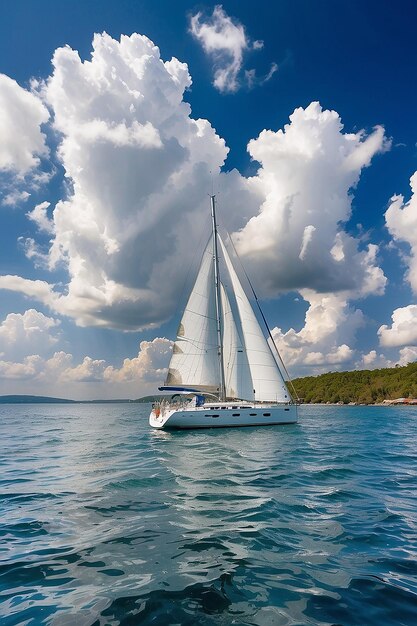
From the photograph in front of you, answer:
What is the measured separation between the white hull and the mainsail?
1983 mm

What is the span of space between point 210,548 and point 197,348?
34.1 metres

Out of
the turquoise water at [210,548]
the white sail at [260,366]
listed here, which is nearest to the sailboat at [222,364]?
the white sail at [260,366]

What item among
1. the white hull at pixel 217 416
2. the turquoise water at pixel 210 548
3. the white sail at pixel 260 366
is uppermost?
the white sail at pixel 260 366

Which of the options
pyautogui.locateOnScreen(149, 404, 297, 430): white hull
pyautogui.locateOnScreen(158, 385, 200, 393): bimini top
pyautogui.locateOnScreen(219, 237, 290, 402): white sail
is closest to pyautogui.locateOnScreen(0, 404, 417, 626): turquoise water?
pyautogui.locateOnScreen(149, 404, 297, 430): white hull

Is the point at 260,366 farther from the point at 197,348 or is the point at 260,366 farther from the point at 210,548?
the point at 210,548

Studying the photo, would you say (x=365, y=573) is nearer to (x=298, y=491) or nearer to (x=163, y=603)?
(x=163, y=603)

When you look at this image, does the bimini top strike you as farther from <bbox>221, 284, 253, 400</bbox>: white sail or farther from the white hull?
<bbox>221, 284, 253, 400</bbox>: white sail

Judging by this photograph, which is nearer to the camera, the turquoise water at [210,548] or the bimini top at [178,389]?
the turquoise water at [210,548]

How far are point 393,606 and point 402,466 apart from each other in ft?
49.1

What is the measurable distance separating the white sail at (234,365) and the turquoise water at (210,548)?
24822 mm

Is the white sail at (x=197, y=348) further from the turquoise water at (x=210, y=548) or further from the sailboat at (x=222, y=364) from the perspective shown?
the turquoise water at (x=210, y=548)

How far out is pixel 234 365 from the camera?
137 ft

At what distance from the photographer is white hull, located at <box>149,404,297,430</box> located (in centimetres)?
3653

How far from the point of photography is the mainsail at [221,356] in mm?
41594
